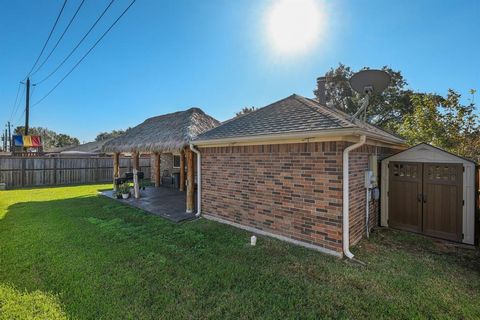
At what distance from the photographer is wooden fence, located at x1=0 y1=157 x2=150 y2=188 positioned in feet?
48.3

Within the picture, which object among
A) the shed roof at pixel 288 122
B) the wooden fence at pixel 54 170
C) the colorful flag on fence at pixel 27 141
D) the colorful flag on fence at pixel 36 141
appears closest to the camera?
the shed roof at pixel 288 122

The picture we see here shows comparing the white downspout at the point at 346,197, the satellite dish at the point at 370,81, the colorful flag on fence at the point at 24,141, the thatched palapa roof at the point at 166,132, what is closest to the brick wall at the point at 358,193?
the white downspout at the point at 346,197

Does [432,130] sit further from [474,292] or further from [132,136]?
[132,136]

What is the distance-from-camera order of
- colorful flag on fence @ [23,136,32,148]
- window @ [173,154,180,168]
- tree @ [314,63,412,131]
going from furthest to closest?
tree @ [314,63,412,131] → colorful flag on fence @ [23,136,32,148] → window @ [173,154,180,168]

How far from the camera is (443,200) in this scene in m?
5.44

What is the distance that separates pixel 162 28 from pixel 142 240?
7898 millimetres

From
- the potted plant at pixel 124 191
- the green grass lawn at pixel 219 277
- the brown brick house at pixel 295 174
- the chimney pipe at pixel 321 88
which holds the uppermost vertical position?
the chimney pipe at pixel 321 88

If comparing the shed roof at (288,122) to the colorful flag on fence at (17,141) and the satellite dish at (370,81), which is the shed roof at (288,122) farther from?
the colorful flag on fence at (17,141)

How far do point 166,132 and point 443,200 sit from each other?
9873 mm

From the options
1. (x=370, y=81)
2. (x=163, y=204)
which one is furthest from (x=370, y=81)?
(x=163, y=204)

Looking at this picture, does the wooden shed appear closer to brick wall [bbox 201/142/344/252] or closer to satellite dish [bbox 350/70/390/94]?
satellite dish [bbox 350/70/390/94]

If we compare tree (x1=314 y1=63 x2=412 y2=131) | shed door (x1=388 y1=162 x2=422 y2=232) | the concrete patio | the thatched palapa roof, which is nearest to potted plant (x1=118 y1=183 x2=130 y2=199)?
the concrete patio

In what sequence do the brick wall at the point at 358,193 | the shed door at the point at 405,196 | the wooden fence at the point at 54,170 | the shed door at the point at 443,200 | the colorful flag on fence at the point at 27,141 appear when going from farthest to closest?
1. the colorful flag on fence at the point at 27,141
2. the wooden fence at the point at 54,170
3. the shed door at the point at 405,196
4. the shed door at the point at 443,200
5. the brick wall at the point at 358,193

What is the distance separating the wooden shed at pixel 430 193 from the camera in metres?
5.16
